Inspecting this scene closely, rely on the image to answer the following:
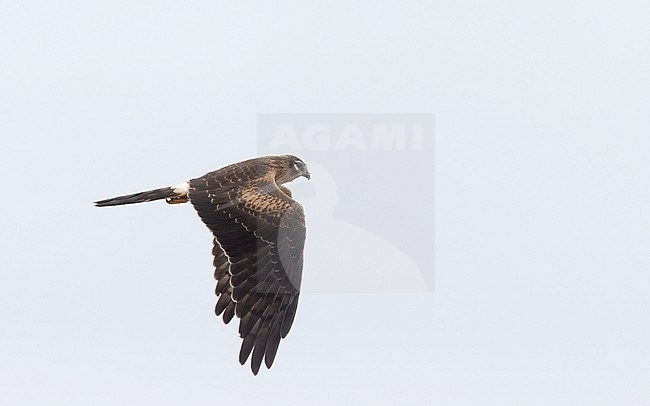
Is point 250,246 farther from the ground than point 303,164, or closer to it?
closer to it

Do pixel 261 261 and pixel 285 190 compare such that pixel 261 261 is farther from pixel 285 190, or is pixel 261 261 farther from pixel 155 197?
pixel 155 197

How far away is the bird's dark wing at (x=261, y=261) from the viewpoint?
18.6m

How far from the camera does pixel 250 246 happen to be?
18.9m

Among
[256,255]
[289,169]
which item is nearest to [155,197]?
[289,169]

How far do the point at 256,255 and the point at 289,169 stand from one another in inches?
111

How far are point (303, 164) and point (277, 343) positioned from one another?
13.1 feet

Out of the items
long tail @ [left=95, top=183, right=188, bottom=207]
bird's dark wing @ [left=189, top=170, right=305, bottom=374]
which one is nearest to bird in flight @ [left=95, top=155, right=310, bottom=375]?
bird's dark wing @ [left=189, top=170, right=305, bottom=374]

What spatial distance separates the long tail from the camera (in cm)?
2025

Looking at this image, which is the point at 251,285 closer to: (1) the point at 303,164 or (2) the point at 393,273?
(1) the point at 303,164

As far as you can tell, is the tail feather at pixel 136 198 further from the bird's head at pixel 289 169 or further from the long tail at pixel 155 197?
Result: the bird's head at pixel 289 169

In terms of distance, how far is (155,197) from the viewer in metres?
20.6

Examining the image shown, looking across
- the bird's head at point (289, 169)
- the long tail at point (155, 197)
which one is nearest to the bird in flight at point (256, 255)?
the long tail at point (155, 197)

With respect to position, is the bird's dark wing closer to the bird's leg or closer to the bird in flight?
the bird in flight

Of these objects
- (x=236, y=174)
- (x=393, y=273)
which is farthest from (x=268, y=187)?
(x=393, y=273)
